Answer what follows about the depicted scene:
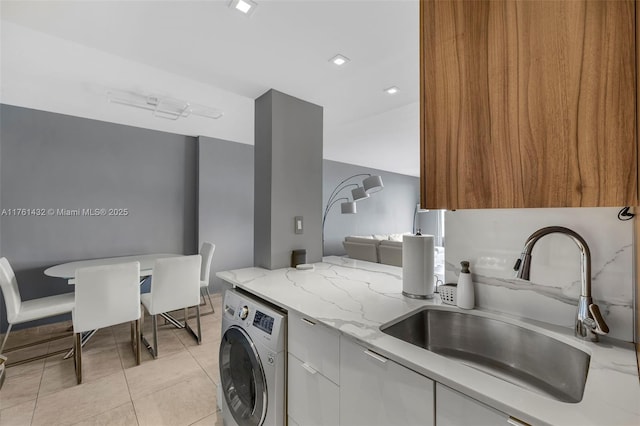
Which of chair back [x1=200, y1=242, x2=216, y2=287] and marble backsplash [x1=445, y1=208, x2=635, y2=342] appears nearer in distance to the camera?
marble backsplash [x1=445, y1=208, x2=635, y2=342]

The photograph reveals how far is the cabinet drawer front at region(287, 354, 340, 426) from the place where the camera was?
3.45 feet

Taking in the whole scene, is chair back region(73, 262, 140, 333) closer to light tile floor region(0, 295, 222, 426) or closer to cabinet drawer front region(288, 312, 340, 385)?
light tile floor region(0, 295, 222, 426)

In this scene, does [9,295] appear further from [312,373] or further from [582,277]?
[582,277]

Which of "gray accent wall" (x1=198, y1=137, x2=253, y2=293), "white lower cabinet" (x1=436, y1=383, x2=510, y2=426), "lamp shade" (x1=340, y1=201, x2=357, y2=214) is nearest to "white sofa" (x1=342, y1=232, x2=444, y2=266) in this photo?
"lamp shade" (x1=340, y1=201, x2=357, y2=214)

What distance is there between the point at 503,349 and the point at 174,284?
2.71 m

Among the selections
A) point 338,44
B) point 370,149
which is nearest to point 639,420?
point 338,44

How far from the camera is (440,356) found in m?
0.81

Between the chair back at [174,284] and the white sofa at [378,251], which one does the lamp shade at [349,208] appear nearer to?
the white sofa at [378,251]

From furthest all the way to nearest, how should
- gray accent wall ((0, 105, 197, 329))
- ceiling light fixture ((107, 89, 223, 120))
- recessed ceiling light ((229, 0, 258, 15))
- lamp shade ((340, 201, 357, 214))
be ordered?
lamp shade ((340, 201, 357, 214)) < gray accent wall ((0, 105, 197, 329)) < ceiling light fixture ((107, 89, 223, 120)) < recessed ceiling light ((229, 0, 258, 15))

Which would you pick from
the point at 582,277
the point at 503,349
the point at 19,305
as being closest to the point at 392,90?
the point at 582,277

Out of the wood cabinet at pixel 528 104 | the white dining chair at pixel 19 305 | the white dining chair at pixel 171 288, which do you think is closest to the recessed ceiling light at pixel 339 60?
the wood cabinet at pixel 528 104

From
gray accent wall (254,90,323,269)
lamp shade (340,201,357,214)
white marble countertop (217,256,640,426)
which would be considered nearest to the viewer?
white marble countertop (217,256,640,426)

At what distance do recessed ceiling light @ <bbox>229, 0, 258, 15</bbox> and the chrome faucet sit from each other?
165 centimetres

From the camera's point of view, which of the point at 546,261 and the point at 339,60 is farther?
the point at 339,60
